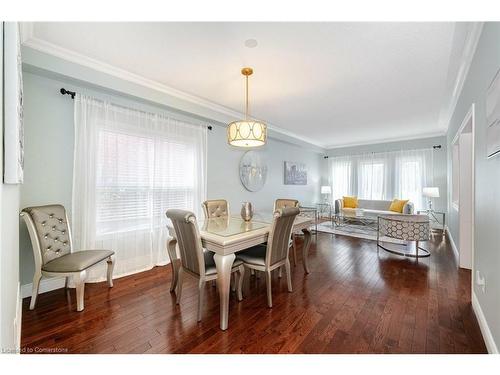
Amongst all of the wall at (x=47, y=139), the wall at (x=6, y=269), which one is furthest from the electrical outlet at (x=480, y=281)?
the wall at (x=47, y=139)

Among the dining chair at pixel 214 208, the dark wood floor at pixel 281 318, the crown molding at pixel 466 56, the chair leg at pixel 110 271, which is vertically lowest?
the dark wood floor at pixel 281 318

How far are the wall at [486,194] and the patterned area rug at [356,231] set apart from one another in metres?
2.58

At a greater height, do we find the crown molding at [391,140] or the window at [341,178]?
the crown molding at [391,140]

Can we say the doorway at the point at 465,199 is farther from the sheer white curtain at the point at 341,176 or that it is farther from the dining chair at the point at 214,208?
the sheer white curtain at the point at 341,176

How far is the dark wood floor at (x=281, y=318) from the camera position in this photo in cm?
151

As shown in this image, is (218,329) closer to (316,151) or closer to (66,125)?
(66,125)

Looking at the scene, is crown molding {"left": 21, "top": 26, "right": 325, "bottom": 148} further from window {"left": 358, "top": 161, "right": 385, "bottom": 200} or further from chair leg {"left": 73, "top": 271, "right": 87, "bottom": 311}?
window {"left": 358, "top": 161, "right": 385, "bottom": 200}

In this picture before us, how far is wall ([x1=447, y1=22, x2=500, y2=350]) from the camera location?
138cm

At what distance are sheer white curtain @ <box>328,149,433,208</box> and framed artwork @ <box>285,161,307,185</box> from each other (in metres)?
1.45

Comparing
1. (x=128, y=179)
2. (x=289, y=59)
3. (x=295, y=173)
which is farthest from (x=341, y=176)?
(x=128, y=179)

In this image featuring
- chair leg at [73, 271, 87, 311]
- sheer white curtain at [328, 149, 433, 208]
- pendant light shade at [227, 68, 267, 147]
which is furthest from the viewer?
sheer white curtain at [328, 149, 433, 208]

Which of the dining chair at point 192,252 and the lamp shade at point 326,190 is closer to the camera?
the dining chair at point 192,252

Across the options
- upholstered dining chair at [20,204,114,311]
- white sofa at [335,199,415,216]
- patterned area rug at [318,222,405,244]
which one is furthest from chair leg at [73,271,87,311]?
white sofa at [335,199,415,216]
